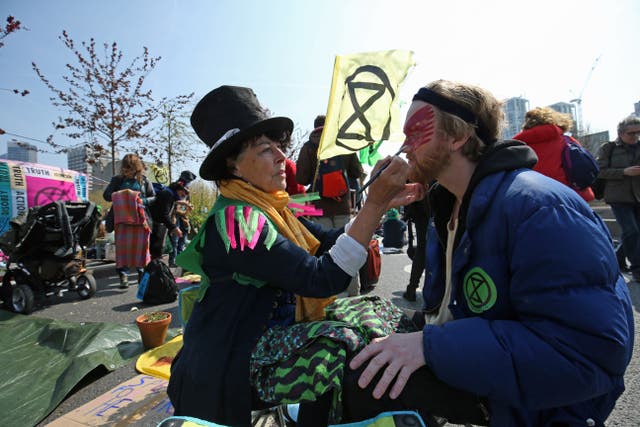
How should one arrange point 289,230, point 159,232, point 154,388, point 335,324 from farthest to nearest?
point 159,232 < point 154,388 < point 289,230 < point 335,324

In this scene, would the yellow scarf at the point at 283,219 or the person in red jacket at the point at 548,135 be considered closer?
the yellow scarf at the point at 283,219

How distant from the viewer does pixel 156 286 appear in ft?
16.3

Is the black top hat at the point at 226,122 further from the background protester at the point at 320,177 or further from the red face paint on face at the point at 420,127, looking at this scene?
the background protester at the point at 320,177

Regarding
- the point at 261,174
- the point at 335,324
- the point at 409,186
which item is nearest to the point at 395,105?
the point at 409,186

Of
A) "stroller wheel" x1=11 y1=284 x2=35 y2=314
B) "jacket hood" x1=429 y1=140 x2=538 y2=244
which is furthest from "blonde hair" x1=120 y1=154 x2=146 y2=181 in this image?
"jacket hood" x1=429 y1=140 x2=538 y2=244

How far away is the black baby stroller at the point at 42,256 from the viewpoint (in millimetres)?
4797

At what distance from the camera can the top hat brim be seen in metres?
1.62

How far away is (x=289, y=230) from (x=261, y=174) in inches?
11.6

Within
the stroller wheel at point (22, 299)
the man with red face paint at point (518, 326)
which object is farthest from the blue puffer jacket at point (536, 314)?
the stroller wheel at point (22, 299)

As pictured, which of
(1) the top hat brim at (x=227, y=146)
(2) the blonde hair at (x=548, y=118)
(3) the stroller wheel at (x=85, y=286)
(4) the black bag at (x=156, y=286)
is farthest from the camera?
(3) the stroller wheel at (x=85, y=286)

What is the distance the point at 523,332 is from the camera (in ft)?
3.19

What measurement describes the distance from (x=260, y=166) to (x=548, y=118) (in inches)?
114

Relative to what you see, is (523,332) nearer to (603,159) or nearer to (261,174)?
(261,174)

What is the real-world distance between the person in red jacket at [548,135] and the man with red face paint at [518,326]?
245cm
